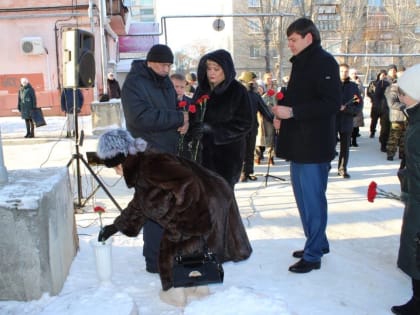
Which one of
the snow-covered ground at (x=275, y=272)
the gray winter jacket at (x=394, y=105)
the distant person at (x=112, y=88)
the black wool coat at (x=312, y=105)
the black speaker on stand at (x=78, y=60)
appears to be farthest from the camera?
the distant person at (x=112, y=88)

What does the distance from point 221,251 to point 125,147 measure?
0.99 metres

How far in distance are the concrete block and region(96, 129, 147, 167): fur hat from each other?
627 mm

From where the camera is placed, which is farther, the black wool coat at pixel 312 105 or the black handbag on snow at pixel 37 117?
the black handbag on snow at pixel 37 117

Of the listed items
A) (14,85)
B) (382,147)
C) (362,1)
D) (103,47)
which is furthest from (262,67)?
(382,147)

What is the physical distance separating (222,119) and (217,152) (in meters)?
0.25

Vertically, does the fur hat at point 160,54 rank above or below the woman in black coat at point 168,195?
above

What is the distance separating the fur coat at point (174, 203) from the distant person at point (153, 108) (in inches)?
21.5

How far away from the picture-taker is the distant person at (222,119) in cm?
332

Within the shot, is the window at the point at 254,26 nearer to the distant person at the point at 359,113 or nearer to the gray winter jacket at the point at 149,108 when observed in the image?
the distant person at the point at 359,113

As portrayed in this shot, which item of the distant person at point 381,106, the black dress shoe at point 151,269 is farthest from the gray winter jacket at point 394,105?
the black dress shoe at point 151,269

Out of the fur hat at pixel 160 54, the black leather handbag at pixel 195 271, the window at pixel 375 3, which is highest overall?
the window at pixel 375 3

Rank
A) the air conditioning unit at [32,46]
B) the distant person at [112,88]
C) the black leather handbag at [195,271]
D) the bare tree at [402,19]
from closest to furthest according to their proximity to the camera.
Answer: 1. the black leather handbag at [195,271]
2. the distant person at [112,88]
3. the air conditioning unit at [32,46]
4. the bare tree at [402,19]

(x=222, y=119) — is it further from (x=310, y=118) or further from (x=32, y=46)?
(x=32, y=46)

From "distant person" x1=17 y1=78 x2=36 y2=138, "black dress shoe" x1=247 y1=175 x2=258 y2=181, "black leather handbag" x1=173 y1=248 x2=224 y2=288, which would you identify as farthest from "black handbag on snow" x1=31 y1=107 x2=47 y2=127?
"black leather handbag" x1=173 y1=248 x2=224 y2=288
